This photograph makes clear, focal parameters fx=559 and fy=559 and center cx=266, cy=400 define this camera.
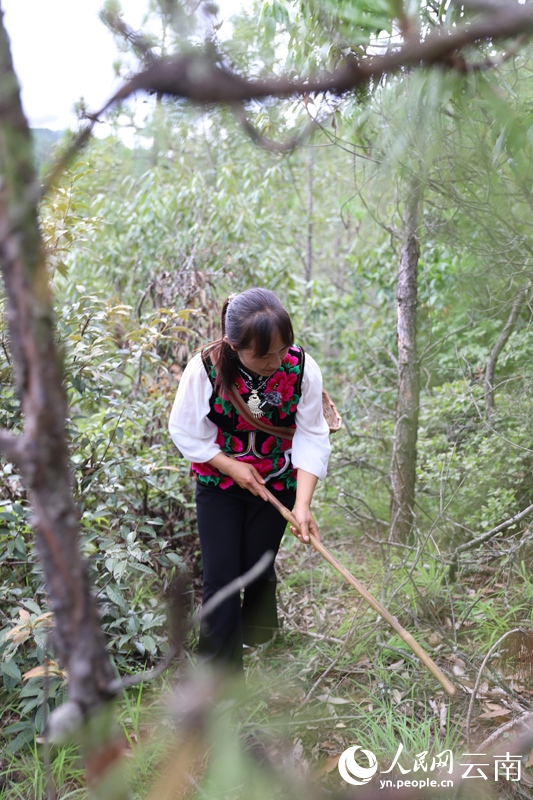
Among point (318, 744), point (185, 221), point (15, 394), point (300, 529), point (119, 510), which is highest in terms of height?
point (185, 221)

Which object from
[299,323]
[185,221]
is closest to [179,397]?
[185,221]

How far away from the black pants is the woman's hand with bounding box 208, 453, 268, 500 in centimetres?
10

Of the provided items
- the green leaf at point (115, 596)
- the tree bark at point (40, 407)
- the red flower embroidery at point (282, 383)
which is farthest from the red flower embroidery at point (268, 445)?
the tree bark at point (40, 407)

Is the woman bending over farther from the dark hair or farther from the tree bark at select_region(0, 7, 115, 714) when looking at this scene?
the tree bark at select_region(0, 7, 115, 714)

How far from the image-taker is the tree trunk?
10.2 ft

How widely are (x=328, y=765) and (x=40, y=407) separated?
2.09 metres

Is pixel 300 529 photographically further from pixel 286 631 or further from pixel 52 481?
pixel 52 481

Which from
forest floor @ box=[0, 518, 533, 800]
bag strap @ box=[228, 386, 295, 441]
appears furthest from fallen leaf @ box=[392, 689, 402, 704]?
bag strap @ box=[228, 386, 295, 441]

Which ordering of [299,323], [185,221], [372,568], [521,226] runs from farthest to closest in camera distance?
[299,323] → [185,221] → [372,568] → [521,226]

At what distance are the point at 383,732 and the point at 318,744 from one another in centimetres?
26

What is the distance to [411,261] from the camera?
122 inches

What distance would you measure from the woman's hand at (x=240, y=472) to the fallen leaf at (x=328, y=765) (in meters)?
1.01

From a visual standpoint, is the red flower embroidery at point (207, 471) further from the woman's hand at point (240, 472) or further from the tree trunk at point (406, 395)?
the tree trunk at point (406, 395)

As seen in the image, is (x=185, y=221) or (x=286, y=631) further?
(x=185, y=221)
